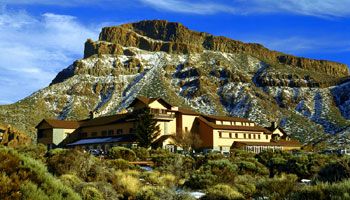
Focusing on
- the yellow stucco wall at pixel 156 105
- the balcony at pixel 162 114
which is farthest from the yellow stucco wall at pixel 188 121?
the yellow stucco wall at pixel 156 105

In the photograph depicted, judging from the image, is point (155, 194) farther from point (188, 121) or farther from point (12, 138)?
point (188, 121)

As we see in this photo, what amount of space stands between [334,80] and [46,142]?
4982 inches

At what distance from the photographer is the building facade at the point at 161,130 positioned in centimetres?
7206

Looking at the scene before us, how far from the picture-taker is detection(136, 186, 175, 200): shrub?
53.2ft

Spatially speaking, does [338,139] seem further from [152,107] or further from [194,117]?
[152,107]

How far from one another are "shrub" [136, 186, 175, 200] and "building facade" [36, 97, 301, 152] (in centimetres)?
4910

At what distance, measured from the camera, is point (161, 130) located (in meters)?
71.9

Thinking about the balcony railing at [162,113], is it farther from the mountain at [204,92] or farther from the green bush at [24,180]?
the green bush at [24,180]

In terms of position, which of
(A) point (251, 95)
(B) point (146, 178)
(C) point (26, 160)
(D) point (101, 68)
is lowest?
(B) point (146, 178)

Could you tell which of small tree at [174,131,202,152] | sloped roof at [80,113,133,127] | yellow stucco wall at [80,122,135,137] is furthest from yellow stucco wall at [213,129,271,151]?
sloped roof at [80,113,133,127]

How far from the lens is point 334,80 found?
17350 centimetres

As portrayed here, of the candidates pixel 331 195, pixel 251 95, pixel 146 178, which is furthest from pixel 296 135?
pixel 331 195

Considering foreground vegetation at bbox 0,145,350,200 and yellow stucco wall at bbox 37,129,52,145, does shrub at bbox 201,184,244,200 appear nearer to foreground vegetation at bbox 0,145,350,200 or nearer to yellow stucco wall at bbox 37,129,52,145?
foreground vegetation at bbox 0,145,350,200

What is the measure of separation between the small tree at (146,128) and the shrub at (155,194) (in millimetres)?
47963
